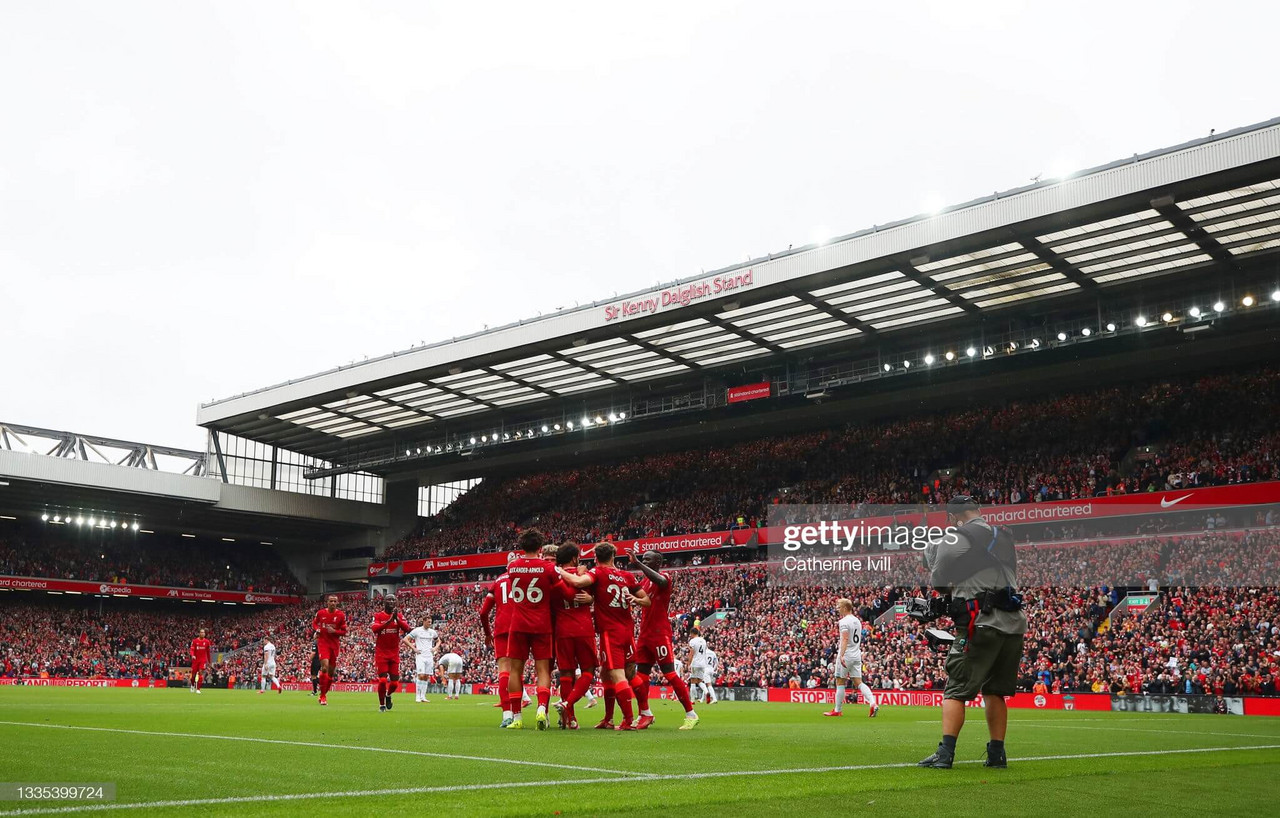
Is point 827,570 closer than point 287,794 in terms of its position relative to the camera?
No

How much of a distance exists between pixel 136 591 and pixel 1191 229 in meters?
54.9

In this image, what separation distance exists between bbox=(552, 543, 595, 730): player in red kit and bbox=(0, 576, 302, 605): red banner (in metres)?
53.5

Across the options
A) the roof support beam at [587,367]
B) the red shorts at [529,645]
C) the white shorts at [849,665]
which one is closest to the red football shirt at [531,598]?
the red shorts at [529,645]

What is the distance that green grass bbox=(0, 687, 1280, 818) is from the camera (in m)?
5.77

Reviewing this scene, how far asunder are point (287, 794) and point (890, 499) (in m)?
38.0

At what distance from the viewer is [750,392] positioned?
44.3m

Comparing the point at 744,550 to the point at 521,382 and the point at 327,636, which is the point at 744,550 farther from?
the point at 327,636


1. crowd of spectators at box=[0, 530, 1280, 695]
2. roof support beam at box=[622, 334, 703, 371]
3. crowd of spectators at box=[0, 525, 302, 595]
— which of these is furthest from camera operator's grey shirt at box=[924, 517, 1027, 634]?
crowd of spectators at box=[0, 525, 302, 595]

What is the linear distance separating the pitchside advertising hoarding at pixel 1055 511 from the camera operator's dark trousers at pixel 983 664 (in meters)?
19.7

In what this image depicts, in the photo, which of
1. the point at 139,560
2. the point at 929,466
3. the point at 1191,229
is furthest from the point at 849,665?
the point at 139,560

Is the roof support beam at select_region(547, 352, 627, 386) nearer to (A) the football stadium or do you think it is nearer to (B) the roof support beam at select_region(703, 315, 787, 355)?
(A) the football stadium

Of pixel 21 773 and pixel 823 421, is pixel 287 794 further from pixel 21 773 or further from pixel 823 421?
pixel 823 421

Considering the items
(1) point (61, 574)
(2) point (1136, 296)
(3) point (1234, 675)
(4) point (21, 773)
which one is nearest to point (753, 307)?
(2) point (1136, 296)

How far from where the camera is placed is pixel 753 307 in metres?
37.7
